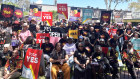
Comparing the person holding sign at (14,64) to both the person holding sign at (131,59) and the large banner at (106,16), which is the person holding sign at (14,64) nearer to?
the person holding sign at (131,59)

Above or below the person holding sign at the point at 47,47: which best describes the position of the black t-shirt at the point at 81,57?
below

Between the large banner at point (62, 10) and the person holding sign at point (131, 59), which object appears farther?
the large banner at point (62, 10)

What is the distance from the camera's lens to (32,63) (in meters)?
5.38

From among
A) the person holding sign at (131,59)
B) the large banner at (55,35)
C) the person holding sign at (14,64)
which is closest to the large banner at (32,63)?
the person holding sign at (14,64)

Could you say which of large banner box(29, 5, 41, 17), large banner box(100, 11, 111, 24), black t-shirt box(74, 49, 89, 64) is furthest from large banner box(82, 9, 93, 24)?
large banner box(29, 5, 41, 17)

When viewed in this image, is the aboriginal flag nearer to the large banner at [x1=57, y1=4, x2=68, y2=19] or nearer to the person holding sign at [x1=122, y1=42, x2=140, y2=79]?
the large banner at [x1=57, y1=4, x2=68, y2=19]

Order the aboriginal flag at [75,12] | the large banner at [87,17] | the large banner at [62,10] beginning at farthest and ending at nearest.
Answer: the aboriginal flag at [75,12] → the large banner at [87,17] → the large banner at [62,10]

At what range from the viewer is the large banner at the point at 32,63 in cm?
527

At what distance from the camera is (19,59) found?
18.8ft

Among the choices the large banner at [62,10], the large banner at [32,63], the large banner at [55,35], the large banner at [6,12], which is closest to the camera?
the large banner at [32,63]

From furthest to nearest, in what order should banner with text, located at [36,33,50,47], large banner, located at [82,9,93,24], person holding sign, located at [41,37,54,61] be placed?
large banner, located at [82,9,93,24]
banner with text, located at [36,33,50,47]
person holding sign, located at [41,37,54,61]

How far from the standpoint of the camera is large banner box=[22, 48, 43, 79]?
5266 mm

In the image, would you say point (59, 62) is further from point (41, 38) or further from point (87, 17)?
point (87, 17)

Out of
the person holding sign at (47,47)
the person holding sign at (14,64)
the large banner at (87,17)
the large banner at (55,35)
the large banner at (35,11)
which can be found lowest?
the person holding sign at (14,64)
